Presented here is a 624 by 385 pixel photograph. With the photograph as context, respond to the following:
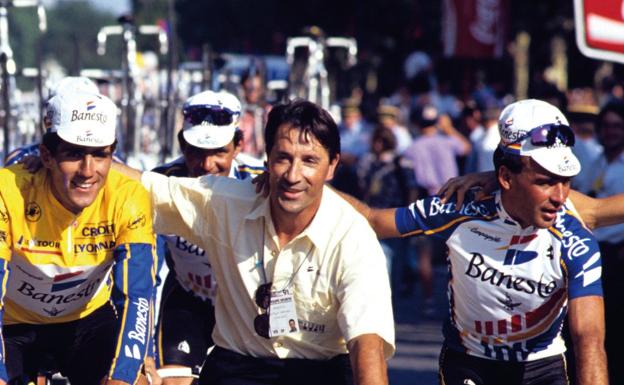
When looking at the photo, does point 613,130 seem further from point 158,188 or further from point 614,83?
point 614,83

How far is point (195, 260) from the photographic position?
8812 mm

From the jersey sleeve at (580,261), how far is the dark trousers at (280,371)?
1.13 meters

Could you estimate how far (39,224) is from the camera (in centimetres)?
688

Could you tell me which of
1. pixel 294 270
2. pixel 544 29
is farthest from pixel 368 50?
pixel 294 270

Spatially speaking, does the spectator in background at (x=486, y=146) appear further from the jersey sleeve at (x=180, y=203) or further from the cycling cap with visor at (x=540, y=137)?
the jersey sleeve at (x=180, y=203)

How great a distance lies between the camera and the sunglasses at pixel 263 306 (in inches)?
248

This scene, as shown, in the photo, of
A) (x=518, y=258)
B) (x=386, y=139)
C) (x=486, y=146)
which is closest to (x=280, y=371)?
(x=518, y=258)

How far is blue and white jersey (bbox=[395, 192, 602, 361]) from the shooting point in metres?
6.85

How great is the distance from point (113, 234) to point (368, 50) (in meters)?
35.5

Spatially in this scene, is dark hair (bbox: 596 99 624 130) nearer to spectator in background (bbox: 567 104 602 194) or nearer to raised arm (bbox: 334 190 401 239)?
spectator in background (bbox: 567 104 602 194)

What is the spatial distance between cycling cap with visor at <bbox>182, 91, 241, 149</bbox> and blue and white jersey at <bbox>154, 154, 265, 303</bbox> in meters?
0.22

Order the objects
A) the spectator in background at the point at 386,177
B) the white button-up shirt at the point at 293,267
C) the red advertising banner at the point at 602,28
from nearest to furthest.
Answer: the white button-up shirt at the point at 293,267 < the red advertising banner at the point at 602,28 < the spectator in background at the point at 386,177

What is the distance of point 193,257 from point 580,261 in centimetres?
293

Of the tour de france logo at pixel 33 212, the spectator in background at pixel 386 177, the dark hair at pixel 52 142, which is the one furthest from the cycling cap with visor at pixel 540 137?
the spectator in background at pixel 386 177
